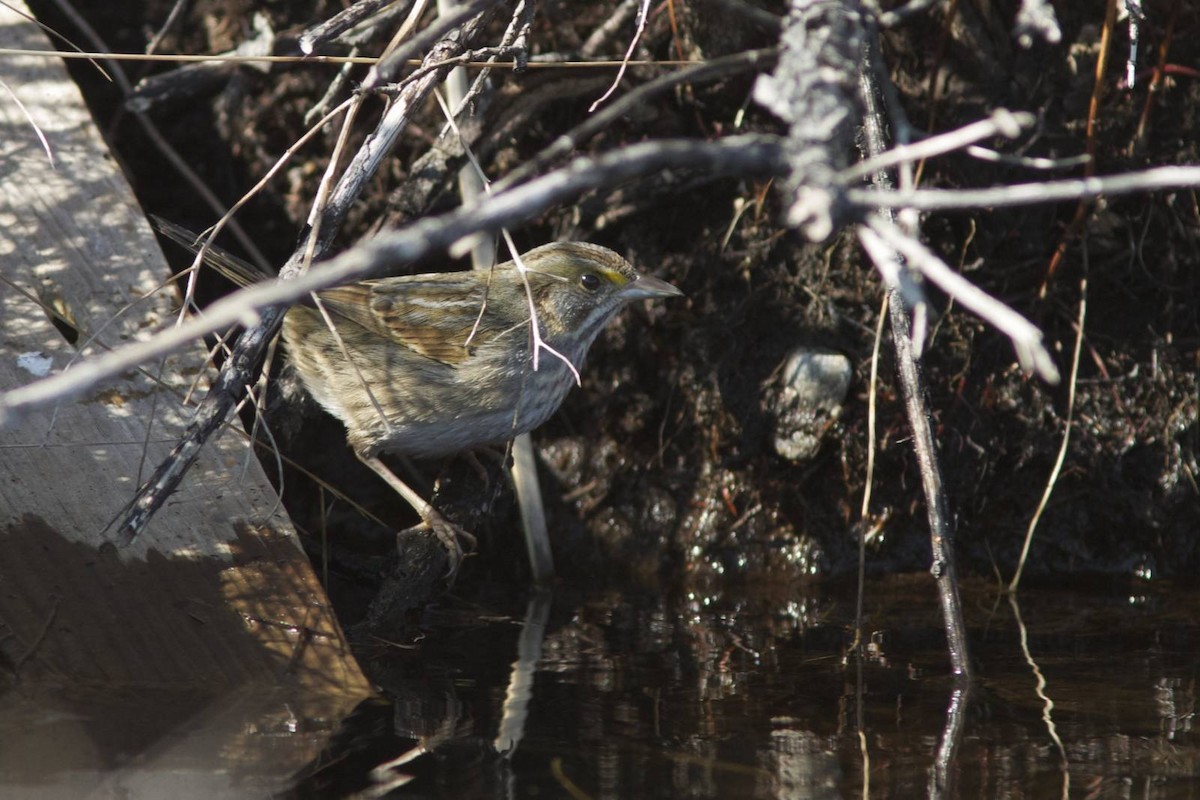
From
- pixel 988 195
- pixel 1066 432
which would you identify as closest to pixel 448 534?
pixel 1066 432

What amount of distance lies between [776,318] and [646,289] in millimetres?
896

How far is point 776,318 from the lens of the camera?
5176 mm

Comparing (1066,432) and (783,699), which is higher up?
(1066,432)

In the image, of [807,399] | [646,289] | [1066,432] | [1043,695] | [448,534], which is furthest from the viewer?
[807,399]

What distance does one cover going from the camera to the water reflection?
119 inches

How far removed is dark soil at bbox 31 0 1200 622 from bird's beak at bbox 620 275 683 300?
2.06ft

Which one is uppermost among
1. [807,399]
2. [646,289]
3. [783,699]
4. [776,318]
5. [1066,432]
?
[776,318]

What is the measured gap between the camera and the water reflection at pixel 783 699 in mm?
3031

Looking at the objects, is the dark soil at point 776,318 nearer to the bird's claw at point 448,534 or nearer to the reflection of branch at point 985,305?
the bird's claw at point 448,534

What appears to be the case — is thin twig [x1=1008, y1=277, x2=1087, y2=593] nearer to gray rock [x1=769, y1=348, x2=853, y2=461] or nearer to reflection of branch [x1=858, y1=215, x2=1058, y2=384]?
gray rock [x1=769, y1=348, x2=853, y2=461]

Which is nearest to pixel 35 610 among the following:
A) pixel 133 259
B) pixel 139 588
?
pixel 139 588

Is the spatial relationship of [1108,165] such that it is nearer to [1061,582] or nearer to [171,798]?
[1061,582]

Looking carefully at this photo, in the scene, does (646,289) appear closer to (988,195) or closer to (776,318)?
(776,318)

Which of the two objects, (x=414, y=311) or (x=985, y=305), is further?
(x=414, y=311)
